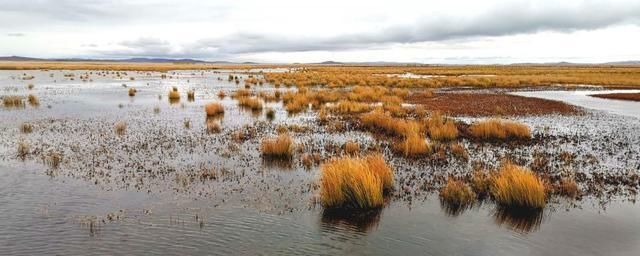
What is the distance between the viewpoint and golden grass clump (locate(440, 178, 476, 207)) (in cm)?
1134

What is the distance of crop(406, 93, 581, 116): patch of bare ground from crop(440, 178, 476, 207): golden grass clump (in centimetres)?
1727

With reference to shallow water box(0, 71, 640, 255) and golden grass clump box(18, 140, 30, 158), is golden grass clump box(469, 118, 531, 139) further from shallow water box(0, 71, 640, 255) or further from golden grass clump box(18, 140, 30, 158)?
golden grass clump box(18, 140, 30, 158)

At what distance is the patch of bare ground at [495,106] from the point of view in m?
29.3

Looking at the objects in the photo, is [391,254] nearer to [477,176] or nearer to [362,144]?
[477,176]

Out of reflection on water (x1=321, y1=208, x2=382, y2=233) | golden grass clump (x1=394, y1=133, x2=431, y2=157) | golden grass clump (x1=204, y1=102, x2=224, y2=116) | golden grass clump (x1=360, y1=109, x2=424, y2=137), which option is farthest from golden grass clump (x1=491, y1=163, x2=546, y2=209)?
golden grass clump (x1=204, y1=102, x2=224, y2=116)

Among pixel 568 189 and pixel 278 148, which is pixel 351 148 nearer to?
pixel 278 148

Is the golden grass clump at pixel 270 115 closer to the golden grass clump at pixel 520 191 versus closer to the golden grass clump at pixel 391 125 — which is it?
the golden grass clump at pixel 391 125

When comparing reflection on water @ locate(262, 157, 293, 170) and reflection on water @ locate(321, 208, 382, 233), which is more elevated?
reflection on water @ locate(262, 157, 293, 170)

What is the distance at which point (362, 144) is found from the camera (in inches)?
722

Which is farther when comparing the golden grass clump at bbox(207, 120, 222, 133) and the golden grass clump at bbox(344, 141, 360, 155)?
the golden grass clump at bbox(207, 120, 222, 133)

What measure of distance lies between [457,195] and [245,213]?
16.6ft

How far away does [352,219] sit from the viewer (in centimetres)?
1023

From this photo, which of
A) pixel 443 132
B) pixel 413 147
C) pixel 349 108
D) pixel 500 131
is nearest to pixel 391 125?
pixel 443 132

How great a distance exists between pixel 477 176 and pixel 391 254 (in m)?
5.34
